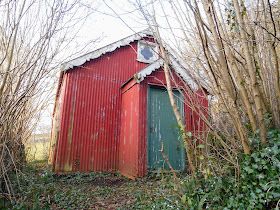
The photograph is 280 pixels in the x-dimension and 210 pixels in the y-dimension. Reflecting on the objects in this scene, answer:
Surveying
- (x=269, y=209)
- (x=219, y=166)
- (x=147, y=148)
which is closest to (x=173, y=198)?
(x=219, y=166)

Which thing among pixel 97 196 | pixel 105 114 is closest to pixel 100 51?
pixel 105 114

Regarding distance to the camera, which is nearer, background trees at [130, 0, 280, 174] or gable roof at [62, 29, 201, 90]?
background trees at [130, 0, 280, 174]

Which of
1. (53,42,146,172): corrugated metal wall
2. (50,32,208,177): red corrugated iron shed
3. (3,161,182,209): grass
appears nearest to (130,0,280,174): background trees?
(3,161,182,209): grass

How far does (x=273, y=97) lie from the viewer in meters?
3.04

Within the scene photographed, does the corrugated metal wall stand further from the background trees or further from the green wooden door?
the background trees

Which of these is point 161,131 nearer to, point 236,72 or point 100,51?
point 100,51

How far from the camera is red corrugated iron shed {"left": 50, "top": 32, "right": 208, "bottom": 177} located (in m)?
8.23

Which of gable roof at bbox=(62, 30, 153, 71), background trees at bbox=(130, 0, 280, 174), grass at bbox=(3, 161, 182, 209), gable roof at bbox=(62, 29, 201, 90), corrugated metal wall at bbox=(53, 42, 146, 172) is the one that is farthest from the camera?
gable roof at bbox=(62, 30, 153, 71)

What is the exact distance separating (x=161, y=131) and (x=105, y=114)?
2.57 metres

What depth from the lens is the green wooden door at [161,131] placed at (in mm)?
8219

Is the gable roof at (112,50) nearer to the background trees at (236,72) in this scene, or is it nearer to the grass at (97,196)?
the grass at (97,196)

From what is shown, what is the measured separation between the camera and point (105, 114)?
951 cm

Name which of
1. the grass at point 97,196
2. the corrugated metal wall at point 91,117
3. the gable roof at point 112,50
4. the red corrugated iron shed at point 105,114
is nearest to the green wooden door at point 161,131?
the red corrugated iron shed at point 105,114

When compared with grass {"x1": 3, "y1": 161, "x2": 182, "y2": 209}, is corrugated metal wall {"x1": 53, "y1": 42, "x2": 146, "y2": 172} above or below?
above
